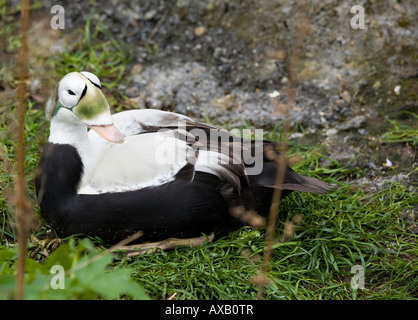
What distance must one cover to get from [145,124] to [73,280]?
1.30m

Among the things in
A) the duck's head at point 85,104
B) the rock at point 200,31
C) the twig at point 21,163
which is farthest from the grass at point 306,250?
the rock at point 200,31

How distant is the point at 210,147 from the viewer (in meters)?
2.83

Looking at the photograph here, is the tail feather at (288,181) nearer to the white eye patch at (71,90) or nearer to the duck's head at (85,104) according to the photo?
the duck's head at (85,104)

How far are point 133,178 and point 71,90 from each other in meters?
0.49

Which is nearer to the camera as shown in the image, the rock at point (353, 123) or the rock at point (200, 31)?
the rock at point (353, 123)

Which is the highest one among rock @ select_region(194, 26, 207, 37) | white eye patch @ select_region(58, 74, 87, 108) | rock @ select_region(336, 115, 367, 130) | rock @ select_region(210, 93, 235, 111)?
rock @ select_region(194, 26, 207, 37)

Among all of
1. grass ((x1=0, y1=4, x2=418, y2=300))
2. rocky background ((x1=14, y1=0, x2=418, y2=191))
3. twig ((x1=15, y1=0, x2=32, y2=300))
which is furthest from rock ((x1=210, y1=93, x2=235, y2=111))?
twig ((x1=15, y1=0, x2=32, y2=300))

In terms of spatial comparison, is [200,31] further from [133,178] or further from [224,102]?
[133,178]

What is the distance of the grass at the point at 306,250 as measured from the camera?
262 cm

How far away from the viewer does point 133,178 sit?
8.76ft

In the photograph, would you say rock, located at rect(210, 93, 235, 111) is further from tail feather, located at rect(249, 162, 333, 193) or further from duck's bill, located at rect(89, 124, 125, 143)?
duck's bill, located at rect(89, 124, 125, 143)

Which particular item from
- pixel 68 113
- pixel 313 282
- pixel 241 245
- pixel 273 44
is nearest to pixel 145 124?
pixel 68 113

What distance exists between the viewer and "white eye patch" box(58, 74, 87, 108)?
2629 mm
